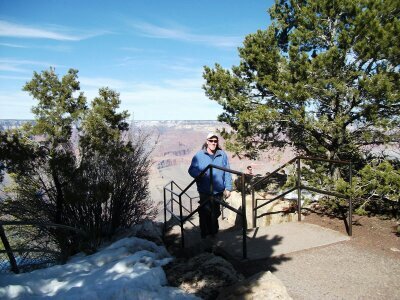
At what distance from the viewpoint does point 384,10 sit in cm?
775

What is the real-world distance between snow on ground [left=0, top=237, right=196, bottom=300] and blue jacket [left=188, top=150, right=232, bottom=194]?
1.37 m

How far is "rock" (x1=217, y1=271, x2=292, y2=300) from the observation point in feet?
8.57

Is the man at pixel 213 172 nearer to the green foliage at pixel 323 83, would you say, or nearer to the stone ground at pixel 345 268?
the stone ground at pixel 345 268

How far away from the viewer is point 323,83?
26.3 feet

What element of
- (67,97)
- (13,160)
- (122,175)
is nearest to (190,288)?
(13,160)

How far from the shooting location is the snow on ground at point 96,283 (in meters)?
2.68

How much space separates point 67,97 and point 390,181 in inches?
367

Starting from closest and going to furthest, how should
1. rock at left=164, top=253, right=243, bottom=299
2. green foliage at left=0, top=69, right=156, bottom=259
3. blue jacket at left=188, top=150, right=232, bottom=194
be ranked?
1. rock at left=164, top=253, right=243, bottom=299
2. blue jacket at left=188, top=150, right=232, bottom=194
3. green foliage at left=0, top=69, right=156, bottom=259

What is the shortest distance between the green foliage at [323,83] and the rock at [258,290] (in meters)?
6.11

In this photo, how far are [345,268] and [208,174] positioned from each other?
2165 millimetres

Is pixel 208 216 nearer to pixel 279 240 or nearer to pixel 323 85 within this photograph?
pixel 279 240

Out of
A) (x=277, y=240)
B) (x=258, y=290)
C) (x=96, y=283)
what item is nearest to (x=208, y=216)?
(x=277, y=240)

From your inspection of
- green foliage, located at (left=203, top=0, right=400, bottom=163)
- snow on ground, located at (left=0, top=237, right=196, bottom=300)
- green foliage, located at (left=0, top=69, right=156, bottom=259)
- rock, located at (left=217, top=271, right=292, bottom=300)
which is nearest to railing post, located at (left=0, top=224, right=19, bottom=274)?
snow on ground, located at (left=0, top=237, right=196, bottom=300)

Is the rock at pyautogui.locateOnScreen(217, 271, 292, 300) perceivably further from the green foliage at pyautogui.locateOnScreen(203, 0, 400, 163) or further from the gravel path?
the green foliage at pyautogui.locateOnScreen(203, 0, 400, 163)
